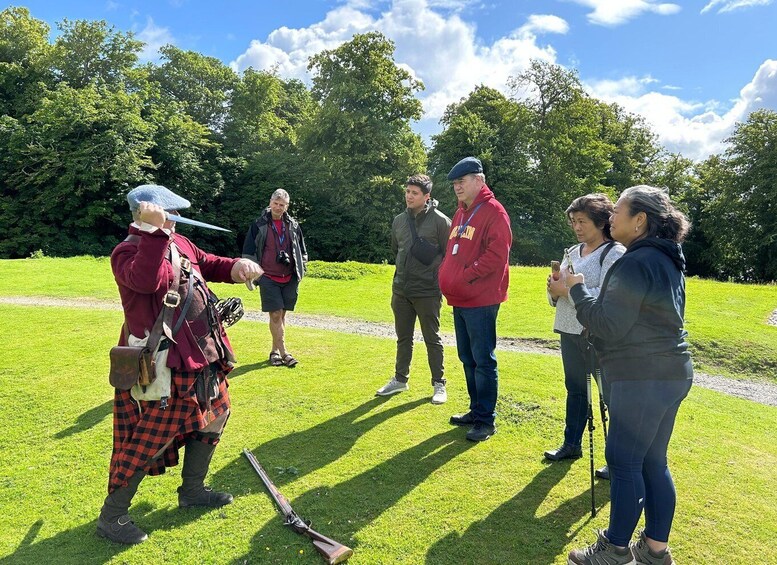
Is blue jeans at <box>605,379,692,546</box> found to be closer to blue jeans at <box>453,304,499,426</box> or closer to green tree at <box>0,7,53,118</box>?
blue jeans at <box>453,304,499,426</box>

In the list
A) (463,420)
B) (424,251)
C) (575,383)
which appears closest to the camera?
(575,383)

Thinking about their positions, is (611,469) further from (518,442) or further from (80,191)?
(80,191)

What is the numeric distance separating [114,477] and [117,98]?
34.7m

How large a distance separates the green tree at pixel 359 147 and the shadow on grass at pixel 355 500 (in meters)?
30.9

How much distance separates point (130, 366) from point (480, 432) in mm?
3297

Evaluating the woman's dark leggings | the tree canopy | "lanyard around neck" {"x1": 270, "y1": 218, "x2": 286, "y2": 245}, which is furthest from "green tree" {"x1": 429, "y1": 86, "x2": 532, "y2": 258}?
the woman's dark leggings

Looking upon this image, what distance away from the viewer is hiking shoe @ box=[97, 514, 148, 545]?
344cm

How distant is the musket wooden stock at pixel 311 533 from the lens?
3273 mm

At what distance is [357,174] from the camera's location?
3588cm

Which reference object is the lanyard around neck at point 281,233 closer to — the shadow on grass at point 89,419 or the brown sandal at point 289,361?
the brown sandal at point 289,361

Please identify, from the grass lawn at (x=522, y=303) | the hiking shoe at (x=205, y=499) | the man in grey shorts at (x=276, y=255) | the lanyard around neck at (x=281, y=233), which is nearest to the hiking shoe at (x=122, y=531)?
the hiking shoe at (x=205, y=499)

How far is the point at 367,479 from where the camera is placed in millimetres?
4344

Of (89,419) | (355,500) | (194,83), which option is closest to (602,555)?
(355,500)

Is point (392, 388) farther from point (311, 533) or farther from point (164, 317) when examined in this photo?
point (164, 317)
